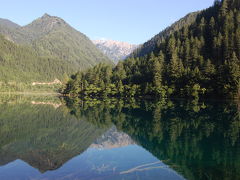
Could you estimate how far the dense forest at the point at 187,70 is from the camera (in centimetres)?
9562

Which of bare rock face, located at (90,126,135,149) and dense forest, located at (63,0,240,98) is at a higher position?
dense forest, located at (63,0,240,98)

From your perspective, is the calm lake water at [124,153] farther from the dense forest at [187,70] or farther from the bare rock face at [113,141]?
the dense forest at [187,70]

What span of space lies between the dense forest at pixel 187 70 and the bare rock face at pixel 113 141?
2586 inches

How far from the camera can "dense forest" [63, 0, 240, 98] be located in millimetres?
95625

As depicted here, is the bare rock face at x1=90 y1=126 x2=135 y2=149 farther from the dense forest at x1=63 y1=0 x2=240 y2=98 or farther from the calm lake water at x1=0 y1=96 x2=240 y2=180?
the dense forest at x1=63 y1=0 x2=240 y2=98

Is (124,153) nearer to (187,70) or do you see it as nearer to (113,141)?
(113,141)

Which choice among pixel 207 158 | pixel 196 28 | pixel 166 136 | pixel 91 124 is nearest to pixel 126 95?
pixel 196 28

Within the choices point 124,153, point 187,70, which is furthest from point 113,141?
point 187,70

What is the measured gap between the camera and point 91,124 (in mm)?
41594

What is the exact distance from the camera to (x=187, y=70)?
110 m

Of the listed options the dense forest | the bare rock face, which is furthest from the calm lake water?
the dense forest

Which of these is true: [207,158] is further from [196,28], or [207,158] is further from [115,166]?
[196,28]

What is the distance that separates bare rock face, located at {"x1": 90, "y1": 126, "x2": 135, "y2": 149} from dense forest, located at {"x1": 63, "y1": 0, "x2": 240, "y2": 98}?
216 feet

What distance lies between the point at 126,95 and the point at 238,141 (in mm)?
106474
